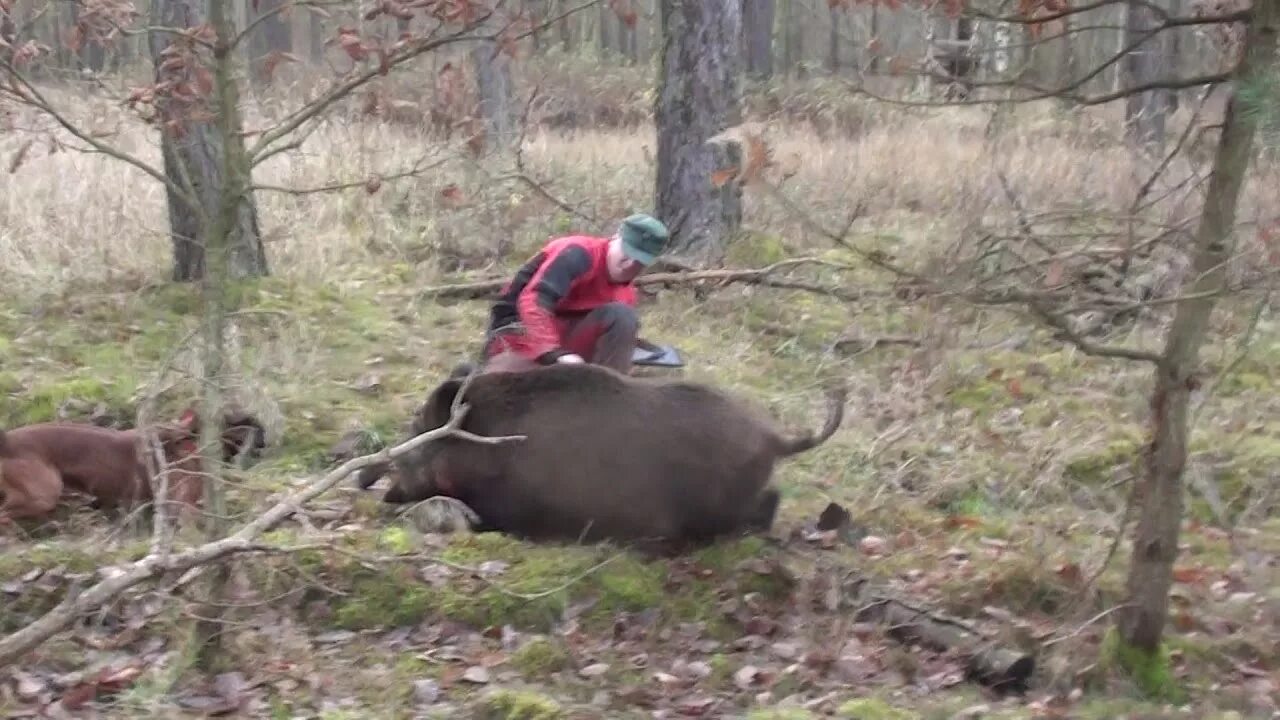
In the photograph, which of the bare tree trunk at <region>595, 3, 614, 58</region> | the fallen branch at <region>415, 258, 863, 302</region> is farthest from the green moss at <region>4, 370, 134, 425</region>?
the bare tree trunk at <region>595, 3, 614, 58</region>

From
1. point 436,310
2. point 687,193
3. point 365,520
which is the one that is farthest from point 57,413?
point 687,193

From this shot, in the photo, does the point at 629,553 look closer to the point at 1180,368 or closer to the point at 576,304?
the point at 576,304

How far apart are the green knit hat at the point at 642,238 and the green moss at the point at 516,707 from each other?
9.38 feet

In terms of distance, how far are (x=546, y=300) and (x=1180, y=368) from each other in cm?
342

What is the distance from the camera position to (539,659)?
557 centimetres

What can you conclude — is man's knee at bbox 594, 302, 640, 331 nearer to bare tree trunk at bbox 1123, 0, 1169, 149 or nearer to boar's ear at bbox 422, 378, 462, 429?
boar's ear at bbox 422, 378, 462, 429

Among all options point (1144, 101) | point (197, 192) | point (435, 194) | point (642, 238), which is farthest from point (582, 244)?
point (1144, 101)

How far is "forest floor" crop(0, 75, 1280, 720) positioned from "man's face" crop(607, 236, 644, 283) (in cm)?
137

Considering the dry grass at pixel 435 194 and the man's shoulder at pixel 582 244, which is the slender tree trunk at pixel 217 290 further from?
the dry grass at pixel 435 194

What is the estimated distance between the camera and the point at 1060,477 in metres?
7.96

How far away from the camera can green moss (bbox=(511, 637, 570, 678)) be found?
5516mm

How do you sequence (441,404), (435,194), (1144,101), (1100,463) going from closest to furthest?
(441,404), (1100,463), (435,194), (1144,101)

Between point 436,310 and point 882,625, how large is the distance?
5429mm

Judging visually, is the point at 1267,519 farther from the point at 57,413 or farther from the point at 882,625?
the point at 57,413
